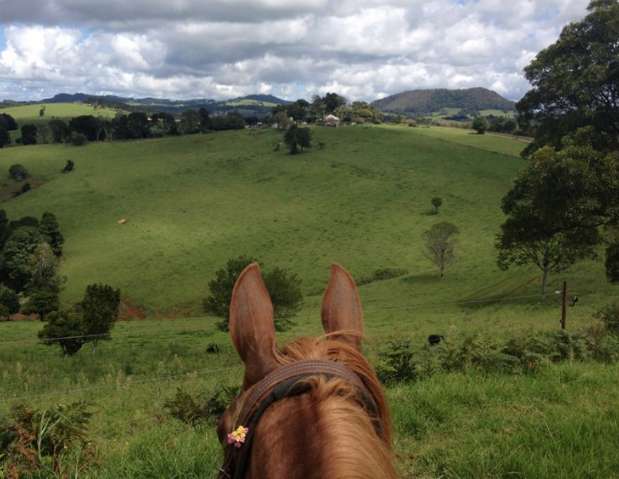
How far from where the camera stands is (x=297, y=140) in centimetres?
Result: 7006

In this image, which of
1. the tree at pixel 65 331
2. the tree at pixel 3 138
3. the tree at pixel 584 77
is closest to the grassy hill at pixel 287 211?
the tree at pixel 584 77

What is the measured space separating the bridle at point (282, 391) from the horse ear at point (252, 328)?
11 cm

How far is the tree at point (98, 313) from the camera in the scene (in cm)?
2100

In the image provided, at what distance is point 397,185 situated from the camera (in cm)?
5716

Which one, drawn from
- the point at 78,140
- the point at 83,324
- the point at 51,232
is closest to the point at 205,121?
the point at 78,140

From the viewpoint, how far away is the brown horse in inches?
39.3

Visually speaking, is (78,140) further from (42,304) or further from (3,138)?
(42,304)

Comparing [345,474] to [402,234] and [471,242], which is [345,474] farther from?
[402,234]

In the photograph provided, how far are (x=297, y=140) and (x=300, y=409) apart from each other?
70.7 metres

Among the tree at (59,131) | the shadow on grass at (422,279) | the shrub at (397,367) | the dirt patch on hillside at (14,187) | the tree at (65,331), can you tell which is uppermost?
the tree at (59,131)

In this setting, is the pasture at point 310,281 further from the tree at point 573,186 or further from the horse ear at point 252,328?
the tree at point 573,186

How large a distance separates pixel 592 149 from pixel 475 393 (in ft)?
44.2

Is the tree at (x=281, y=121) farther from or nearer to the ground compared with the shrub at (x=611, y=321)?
farther from the ground

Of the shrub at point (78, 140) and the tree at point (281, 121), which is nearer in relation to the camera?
the shrub at point (78, 140)
